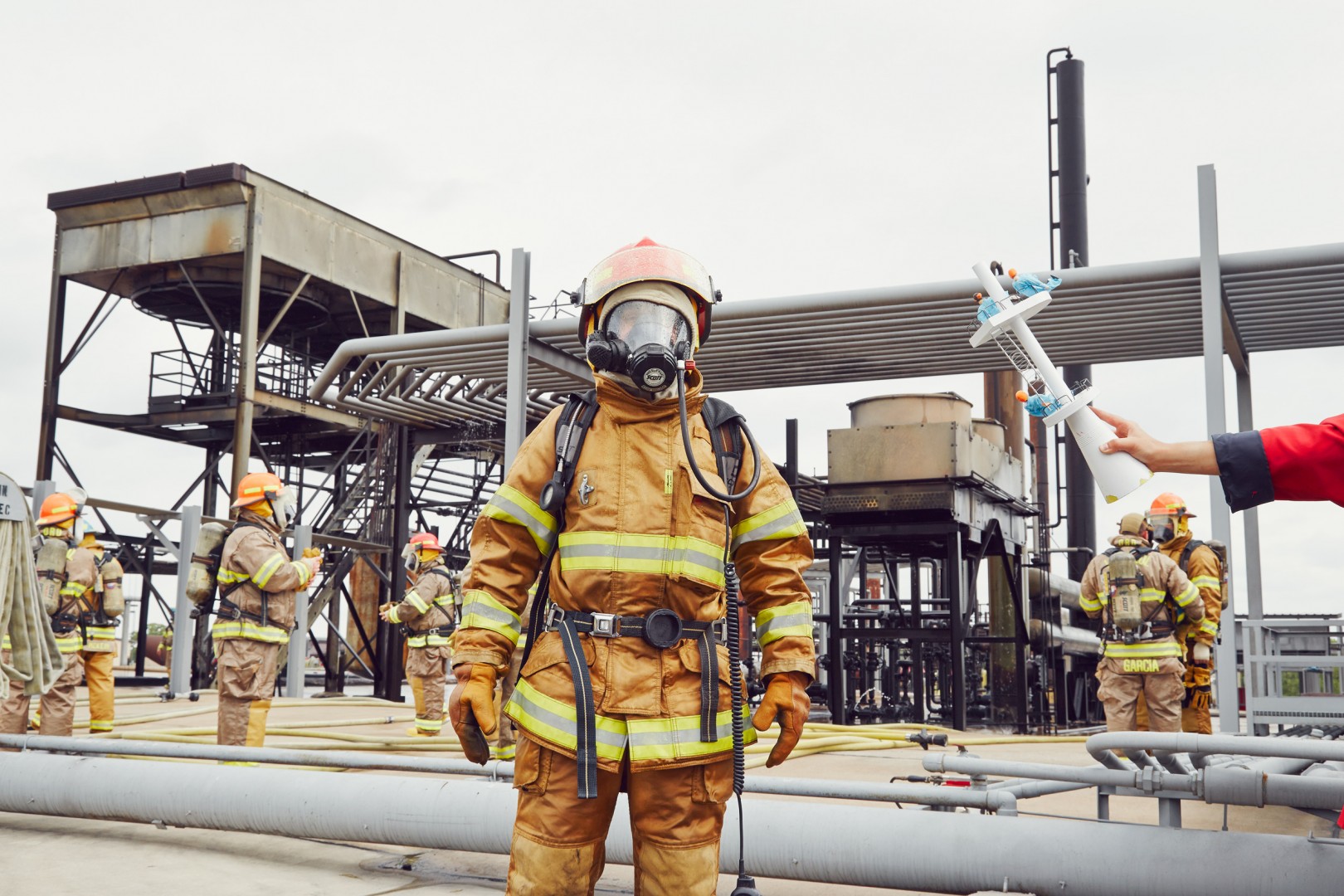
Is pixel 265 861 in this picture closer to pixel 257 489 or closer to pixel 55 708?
pixel 257 489

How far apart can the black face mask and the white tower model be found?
87cm

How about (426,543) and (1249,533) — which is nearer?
(1249,533)

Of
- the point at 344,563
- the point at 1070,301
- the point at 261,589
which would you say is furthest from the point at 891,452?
the point at 344,563

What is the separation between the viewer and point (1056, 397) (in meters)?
3.00

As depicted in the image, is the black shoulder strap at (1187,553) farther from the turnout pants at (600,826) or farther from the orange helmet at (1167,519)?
the turnout pants at (600,826)

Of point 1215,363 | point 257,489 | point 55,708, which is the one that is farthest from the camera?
point 55,708

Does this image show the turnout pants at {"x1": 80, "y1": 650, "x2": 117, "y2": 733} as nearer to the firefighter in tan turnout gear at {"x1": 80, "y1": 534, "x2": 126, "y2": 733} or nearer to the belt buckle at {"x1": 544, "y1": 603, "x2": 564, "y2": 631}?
the firefighter in tan turnout gear at {"x1": 80, "y1": 534, "x2": 126, "y2": 733}

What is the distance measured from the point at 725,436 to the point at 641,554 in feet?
1.65

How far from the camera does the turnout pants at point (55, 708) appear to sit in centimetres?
902

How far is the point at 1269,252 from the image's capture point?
7957 millimetres

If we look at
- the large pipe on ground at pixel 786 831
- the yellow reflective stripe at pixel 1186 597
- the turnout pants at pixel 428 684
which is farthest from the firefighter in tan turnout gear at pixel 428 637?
the yellow reflective stripe at pixel 1186 597

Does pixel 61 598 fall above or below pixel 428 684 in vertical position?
above

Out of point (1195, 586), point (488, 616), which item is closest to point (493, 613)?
point (488, 616)

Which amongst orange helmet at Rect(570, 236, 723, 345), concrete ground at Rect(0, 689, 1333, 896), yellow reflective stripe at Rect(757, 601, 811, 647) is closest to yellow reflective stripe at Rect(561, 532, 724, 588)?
yellow reflective stripe at Rect(757, 601, 811, 647)
